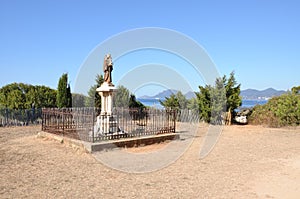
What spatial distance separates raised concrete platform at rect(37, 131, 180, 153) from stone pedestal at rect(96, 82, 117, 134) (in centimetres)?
106

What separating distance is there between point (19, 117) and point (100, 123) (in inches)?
366

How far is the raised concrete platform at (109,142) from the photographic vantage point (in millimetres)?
9234

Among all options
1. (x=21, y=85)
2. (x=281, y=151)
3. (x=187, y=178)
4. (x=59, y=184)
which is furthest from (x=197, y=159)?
(x=21, y=85)

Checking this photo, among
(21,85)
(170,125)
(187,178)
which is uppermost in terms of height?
(21,85)

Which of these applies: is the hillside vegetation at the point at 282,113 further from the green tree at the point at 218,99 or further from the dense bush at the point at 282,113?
the green tree at the point at 218,99

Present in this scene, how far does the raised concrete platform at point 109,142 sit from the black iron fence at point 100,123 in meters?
0.36

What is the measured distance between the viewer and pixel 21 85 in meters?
20.2

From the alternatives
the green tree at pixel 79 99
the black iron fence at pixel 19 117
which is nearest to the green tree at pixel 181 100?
the green tree at pixel 79 99

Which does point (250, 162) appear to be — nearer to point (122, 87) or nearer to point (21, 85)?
point (122, 87)

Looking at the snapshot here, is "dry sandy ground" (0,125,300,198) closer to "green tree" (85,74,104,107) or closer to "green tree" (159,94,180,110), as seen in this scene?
"green tree" (85,74,104,107)

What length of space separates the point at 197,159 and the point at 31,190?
525cm

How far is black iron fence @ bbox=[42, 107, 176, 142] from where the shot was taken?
10922 millimetres

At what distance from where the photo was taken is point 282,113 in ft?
64.0

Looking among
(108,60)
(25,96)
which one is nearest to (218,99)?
(108,60)
